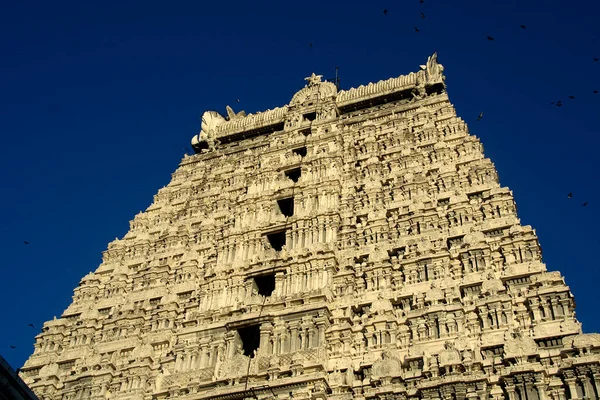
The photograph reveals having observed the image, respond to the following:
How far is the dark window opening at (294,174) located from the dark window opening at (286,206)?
1.57 m

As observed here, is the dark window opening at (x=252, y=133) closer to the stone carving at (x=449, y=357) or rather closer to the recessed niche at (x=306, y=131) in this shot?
the recessed niche at (x=306, y=131)

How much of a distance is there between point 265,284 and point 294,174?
21.8 ft

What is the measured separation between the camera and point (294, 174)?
3316cm

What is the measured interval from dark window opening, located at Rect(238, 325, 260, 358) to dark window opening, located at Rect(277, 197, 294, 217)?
21.4ft

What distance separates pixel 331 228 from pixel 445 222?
13.3 feet

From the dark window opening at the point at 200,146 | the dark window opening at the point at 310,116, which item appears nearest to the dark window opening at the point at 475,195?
the dark window opening at the point at 310,116

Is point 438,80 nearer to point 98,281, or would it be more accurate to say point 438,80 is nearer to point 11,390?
point 98,281

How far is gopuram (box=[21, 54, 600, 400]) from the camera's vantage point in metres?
21.5

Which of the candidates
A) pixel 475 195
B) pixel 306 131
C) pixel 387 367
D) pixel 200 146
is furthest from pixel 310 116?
pixel 387 367

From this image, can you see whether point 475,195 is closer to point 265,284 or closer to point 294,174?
point 265,284

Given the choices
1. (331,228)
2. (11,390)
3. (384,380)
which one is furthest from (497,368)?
(11,390)

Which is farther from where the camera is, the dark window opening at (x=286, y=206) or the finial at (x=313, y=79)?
the finial at (x=313, y=79)

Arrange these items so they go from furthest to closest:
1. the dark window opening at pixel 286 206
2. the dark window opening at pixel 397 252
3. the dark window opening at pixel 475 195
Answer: the dark window opening at pixel 286 206 → the dark window opening at pixel 475 195 → the dark window opening at pixel 397 252

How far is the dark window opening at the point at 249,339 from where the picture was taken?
84.6ft
